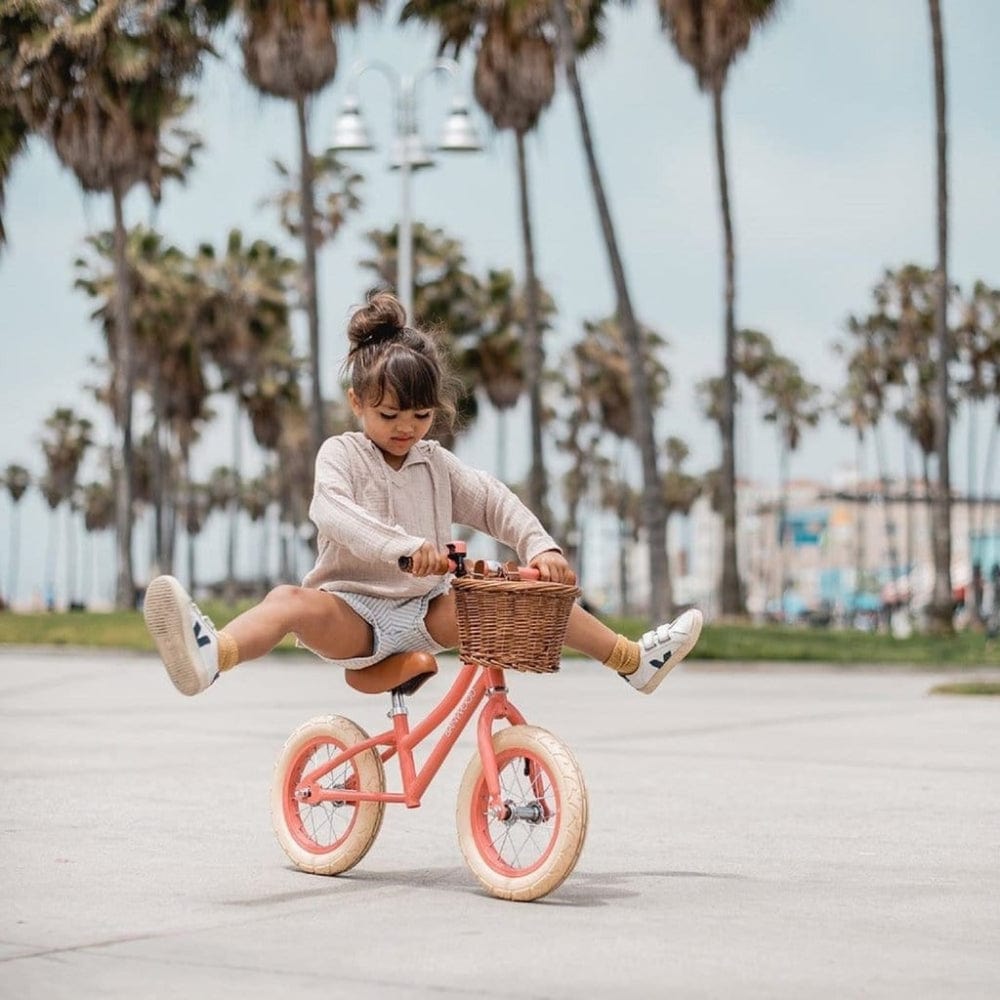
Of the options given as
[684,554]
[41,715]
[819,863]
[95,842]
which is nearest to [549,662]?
[819,863]

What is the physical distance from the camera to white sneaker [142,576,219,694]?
5.59m

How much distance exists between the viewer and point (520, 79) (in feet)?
128

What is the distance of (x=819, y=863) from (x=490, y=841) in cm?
147

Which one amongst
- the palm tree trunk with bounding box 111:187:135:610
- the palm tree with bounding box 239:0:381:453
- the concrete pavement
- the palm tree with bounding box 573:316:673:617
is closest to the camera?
the concrete pavement

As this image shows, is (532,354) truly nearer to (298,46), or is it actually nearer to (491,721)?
(298,46)

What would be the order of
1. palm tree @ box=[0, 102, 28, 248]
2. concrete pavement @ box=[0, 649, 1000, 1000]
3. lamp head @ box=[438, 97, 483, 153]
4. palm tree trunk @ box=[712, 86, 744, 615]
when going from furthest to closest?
1. palm tree trunk @ box=[712, 86, 744, 615]
2. palm tree @ box=[0, 102, 28, 248]
3. lamp head @ box=[438, 97, 483, 153]
4. concrete pavement @ box=[0, 649, 1000, 1000]

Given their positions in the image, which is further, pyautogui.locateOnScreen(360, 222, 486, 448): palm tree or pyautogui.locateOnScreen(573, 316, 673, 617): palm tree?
pyautogui.locateOnScreen(573, 316, 673, 617): palm tree

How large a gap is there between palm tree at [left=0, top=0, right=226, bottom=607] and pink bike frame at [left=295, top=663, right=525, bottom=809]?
3254 centimetres

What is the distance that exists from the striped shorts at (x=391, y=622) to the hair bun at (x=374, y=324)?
0.78 meters

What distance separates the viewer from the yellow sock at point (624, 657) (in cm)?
606

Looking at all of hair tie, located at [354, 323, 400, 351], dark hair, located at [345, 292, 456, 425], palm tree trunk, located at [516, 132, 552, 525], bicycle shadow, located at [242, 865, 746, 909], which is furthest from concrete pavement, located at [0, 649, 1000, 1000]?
palm tree trunk, located at [516, 132, 552, 525]

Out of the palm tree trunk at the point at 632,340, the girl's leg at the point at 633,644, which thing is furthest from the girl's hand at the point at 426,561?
the palm tree trunk at the point at 632,340

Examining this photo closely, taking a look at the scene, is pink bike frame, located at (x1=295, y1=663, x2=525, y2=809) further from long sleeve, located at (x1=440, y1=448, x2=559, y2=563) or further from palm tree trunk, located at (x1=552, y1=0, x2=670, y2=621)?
palm tree trunk, located at (x1=552, y1=0, x2=670, y2=621)

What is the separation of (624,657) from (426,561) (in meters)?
0.84
